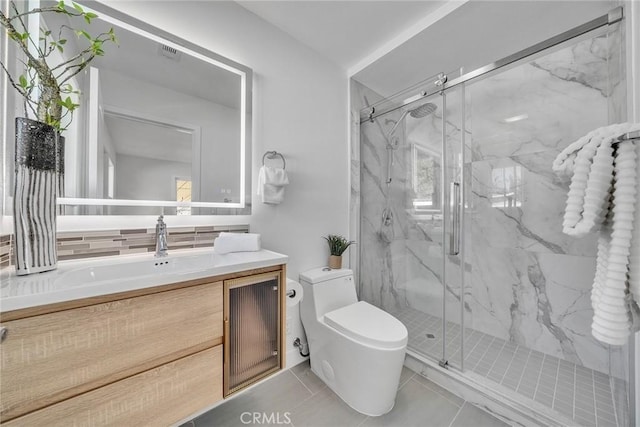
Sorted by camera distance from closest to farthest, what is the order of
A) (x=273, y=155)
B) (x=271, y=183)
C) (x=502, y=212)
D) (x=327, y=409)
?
(x=327, y=409)
(x=271, y=183)
(x=273, y=155)
(x=502, y=212)

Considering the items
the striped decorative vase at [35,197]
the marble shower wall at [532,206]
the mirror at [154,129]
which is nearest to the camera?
the striped decorative vase at [35,197]

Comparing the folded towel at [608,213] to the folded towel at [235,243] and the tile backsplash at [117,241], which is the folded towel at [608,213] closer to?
the folded towel at [235,243]

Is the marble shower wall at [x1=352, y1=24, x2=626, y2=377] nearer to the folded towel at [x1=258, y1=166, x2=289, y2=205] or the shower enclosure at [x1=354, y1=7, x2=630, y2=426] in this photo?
the shower enclosure at [x1=354, y1=7, x2=630, y2=426]

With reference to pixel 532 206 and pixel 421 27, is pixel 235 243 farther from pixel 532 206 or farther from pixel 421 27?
pixel 532 206

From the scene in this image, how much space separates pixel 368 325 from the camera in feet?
4.41

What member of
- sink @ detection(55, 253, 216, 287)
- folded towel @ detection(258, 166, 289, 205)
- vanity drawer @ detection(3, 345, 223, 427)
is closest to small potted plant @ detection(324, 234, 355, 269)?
folded towel @ detection(258, 166, 289, 205)

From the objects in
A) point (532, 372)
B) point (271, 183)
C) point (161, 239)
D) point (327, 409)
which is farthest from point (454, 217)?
point (161, 239)

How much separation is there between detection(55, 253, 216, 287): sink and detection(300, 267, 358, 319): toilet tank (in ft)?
2.20

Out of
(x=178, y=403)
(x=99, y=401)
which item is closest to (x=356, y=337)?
(x=178, y=403)

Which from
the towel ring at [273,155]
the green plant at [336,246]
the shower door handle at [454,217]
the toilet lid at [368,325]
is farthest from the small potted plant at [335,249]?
the shower door handle at [454,217]

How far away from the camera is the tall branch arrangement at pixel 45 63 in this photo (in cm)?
81

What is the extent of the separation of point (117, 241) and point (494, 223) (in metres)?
2.58

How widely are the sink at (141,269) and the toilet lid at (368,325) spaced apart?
2.63 feet

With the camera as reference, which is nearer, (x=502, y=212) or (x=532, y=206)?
(x=532, y=206)
